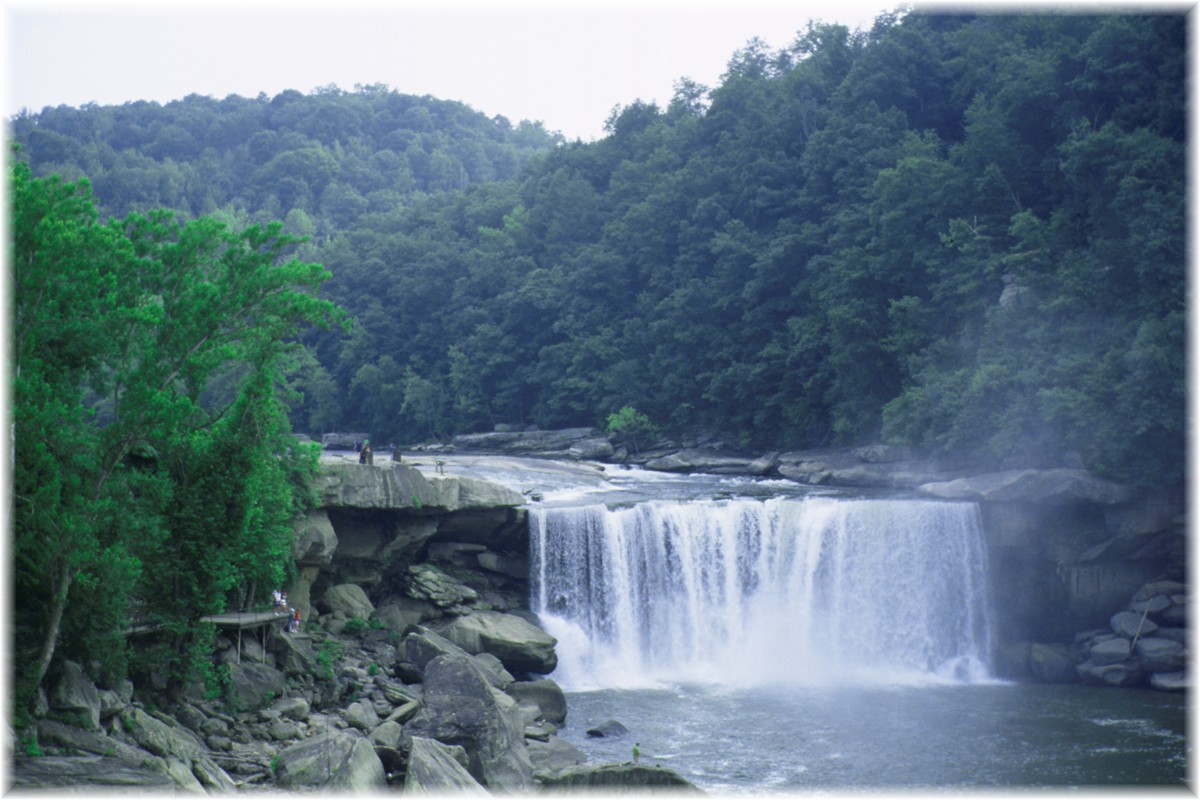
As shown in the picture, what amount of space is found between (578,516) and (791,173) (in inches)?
1026

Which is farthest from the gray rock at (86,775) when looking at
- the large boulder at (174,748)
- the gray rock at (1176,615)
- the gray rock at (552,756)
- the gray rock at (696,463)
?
the gray rock at (696,463)

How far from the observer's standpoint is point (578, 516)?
2533cm

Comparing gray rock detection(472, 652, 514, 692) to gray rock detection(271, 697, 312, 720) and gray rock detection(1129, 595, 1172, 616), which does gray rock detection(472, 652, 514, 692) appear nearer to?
gray rock detection(271, 697, 312, 720)

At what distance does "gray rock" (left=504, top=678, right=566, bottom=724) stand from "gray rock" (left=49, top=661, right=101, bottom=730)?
761 centimetres

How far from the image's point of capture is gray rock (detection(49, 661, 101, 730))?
14047 mm

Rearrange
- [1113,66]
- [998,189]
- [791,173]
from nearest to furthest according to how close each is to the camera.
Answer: [1113,66] → [998,189] → [791,173]

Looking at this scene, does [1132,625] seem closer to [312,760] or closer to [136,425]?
[312,760]

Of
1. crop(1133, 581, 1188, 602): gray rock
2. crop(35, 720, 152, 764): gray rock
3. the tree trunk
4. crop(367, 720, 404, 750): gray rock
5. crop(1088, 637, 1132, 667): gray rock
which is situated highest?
the tree trunk

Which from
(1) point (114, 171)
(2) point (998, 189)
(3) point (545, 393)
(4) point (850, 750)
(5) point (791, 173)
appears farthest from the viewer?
(1) point (114, 171)

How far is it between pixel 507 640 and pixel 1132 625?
13.3 metres

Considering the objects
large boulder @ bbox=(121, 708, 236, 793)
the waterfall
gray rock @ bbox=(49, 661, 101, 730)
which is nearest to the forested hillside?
the waterfall

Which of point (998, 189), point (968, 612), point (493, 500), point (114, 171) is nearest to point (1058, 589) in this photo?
point (968, 612)

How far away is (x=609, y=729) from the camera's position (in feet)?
64.3

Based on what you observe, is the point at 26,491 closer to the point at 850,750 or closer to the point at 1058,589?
the point at 850,750
